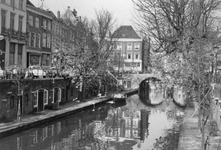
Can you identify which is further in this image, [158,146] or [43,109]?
[43,109]

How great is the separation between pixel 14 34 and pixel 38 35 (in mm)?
8133

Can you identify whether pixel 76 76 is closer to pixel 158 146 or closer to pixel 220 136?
pixel 158 146

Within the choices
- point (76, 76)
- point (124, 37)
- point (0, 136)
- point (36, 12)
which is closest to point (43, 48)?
point (36, 12)

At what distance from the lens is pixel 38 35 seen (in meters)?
44.4

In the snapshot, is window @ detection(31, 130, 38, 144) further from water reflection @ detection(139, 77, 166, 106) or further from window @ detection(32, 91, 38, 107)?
water reflection @ detection(139, 77, 166, 106)

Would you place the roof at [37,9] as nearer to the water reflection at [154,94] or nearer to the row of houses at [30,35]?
the row of houses at [30,35]

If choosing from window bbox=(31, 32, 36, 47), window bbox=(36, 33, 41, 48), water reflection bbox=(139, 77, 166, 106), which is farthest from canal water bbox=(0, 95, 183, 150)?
window bbox=(36, 33, 41, 48)

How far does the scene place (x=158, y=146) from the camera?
1977cm

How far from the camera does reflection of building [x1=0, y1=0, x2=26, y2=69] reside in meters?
34.7

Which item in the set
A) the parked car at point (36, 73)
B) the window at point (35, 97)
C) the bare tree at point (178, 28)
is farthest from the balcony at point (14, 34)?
the bare tree at point (178, 28)

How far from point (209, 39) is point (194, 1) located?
248cm

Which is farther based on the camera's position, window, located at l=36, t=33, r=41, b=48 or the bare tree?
window, located at l=36, t=33, r=41, b=48

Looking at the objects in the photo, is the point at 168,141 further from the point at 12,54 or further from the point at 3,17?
the point at 12,54

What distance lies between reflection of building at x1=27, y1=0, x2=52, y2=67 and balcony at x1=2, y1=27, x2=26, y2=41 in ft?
10.6
